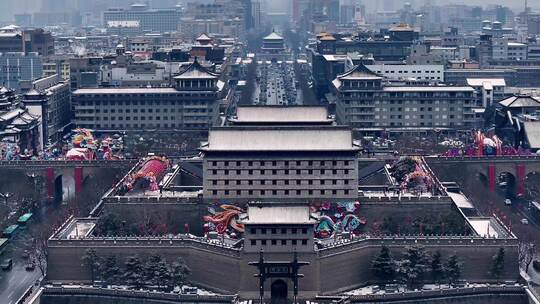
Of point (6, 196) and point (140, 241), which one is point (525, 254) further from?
point (6, 196)

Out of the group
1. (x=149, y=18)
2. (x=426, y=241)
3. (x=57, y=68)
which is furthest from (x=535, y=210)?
(x=149, y=18)

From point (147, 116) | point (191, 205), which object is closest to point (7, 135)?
point (147, 116)

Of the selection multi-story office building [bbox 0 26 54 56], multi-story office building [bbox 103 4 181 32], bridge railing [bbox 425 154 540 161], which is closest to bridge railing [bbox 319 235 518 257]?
bridge railing [bbox 425 154 540 161]

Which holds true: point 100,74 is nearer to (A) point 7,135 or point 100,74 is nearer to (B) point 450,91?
(A) point 7,135

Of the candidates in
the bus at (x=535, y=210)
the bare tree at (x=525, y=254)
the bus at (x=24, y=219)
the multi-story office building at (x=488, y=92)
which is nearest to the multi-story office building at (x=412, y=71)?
the multi-story office building at (x=488, y=92)

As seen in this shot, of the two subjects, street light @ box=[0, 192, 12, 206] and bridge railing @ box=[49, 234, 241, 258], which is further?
street light @ box=[0, 192, 12, 206]

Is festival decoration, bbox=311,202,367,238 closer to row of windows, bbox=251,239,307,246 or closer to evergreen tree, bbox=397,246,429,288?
row of windows, bbox=251,239,307,246
